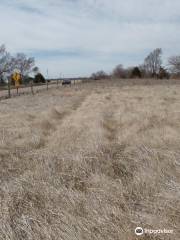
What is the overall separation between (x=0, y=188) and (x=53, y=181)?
2.25 ft

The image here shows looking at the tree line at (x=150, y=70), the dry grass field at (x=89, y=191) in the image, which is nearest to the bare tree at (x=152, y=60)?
the tree line at (x=150, y=70)

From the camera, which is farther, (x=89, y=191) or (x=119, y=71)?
(x=119, y=71)

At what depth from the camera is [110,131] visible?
27.4ft

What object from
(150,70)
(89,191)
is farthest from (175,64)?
(89,191)

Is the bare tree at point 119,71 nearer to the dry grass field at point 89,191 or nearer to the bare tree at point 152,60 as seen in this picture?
the bare tree at point 152,60

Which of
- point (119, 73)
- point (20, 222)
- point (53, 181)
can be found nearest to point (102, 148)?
point (53, 181)

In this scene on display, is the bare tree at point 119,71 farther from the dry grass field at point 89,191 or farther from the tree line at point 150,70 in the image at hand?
the dry grass field at point 89,191

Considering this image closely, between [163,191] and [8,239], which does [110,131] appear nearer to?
[163,191]

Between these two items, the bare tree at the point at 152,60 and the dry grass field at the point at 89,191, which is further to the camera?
the bare tree at the point at 152,60

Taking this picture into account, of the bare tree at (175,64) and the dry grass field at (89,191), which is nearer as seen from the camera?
the dry grass field at (89,191)

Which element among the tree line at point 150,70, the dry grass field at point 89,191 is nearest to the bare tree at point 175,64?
the tree line at point 150,70

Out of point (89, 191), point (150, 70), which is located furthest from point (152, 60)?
point (89, 191)

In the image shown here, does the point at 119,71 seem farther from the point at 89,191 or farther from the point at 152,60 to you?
the point at 89,191

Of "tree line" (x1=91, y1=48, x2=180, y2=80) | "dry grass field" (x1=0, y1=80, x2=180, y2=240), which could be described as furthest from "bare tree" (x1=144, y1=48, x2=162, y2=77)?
"dry grass field" (x1=0, y1=80, x2=180, y2=240)
